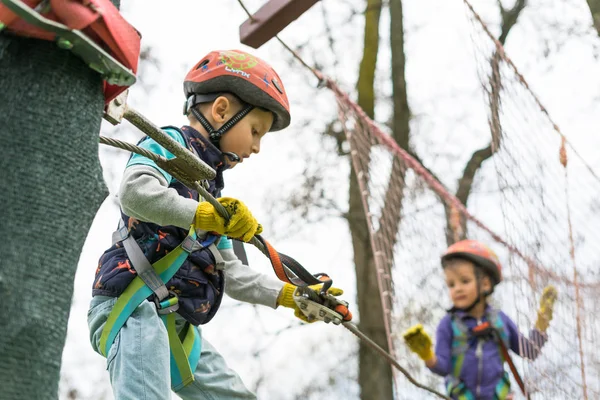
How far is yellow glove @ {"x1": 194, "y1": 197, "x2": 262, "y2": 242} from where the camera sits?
2486 millimetres

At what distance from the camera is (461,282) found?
532 centimetres

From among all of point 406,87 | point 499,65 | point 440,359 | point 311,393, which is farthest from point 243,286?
point 311,393

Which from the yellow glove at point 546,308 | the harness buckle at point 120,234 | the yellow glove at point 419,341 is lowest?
the harness buckle at point 120,234

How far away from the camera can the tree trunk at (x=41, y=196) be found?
4.90 ft

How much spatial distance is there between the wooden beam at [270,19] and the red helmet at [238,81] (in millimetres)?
286

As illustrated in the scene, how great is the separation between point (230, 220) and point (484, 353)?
2.76 metres

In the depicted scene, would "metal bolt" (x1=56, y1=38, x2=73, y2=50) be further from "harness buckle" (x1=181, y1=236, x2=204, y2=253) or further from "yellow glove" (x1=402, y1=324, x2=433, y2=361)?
"yellow glove" (x1=402, y1=324, x2=433, y2=361)

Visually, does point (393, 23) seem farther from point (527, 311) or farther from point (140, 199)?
point (140, 199)

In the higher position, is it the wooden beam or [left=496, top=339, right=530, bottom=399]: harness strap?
the wooden beam

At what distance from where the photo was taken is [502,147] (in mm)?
4797

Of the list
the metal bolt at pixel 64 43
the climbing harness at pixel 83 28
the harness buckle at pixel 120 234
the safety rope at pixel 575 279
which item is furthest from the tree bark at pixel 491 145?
the metal bolt at pixel 64 43

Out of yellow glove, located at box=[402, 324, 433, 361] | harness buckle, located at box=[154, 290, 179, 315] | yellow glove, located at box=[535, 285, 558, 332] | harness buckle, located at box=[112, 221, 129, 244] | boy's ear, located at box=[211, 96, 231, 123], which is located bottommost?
harness buckle, located at box=[154, 290, 179, 315]

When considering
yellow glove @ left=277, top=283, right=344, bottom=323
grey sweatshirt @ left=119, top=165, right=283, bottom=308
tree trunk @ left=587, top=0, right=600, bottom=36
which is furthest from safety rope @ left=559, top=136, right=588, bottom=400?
grey sweatshirt @ left=119, top=165, right=283, bottom=308

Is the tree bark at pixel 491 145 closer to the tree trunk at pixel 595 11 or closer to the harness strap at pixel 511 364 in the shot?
the tree trunk at pixel 595 11
